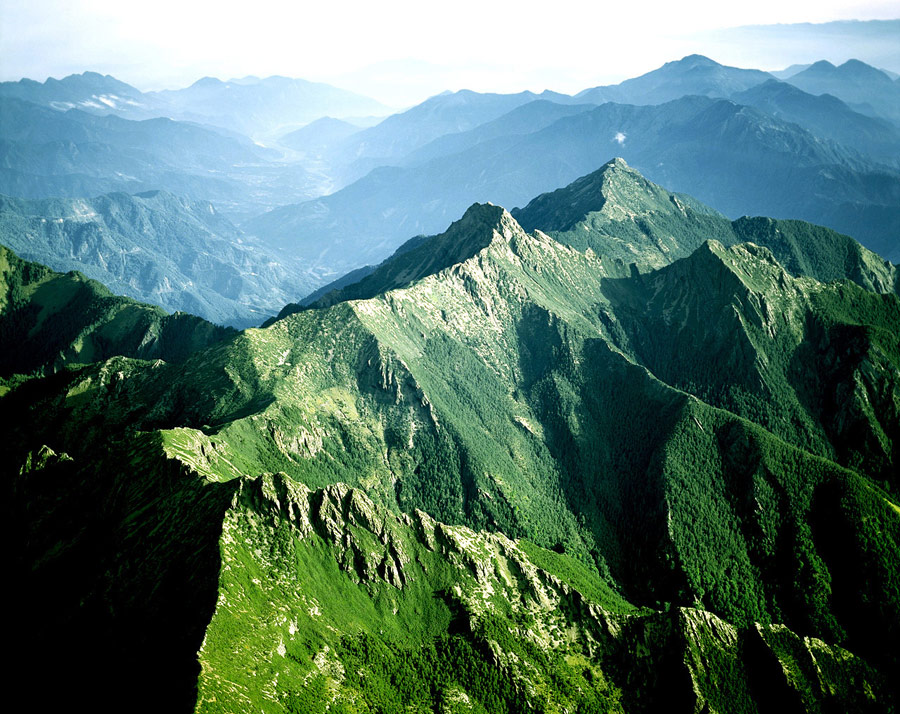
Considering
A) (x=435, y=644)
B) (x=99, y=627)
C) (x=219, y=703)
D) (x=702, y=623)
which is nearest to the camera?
(x=219, y=703)

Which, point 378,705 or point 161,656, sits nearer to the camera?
point 161,656

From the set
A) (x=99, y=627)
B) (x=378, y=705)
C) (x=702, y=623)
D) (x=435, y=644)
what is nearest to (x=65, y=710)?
(x=99, y=627)

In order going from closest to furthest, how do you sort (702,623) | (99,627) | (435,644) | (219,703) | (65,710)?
1. (219,703)
2. (65,710)
3. (99,627)
4. (435,644)
5. (702,623)

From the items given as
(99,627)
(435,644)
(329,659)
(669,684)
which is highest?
(99,627)

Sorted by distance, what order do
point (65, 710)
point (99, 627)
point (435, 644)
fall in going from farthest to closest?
1. point (435, 644)
2. point (99, 627)
3. point (65, 710)

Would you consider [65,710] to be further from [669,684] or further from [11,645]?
[669,684]

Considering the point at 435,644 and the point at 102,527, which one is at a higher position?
the point at 102,527

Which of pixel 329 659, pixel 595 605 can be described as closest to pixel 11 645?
pixel 329 659

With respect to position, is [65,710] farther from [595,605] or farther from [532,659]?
[595,605]

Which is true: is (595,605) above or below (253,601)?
below
